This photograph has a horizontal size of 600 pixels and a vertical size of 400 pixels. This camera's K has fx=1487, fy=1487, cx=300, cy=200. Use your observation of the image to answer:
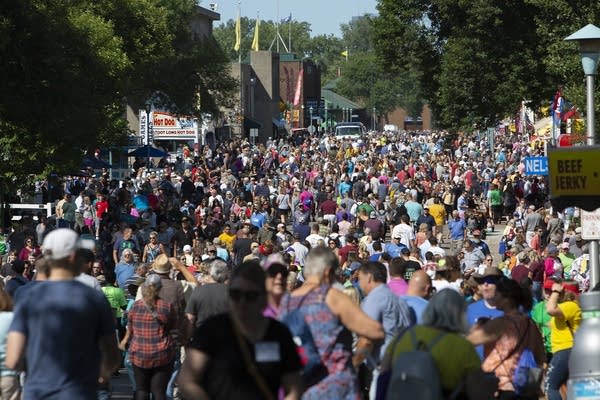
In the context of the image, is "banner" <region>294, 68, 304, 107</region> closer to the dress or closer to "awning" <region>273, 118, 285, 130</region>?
"awning" <region>273, 118, 285, 130</region>

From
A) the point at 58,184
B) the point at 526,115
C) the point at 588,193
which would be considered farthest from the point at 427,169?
the point at 588,193

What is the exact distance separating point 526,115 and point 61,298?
238ft

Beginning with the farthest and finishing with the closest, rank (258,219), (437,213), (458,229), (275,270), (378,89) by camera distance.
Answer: (378,89), (437,213), (258,219), (458,229), (275,270)

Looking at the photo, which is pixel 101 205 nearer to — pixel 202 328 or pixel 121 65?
pixel 121 65

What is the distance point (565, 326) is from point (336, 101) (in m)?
156

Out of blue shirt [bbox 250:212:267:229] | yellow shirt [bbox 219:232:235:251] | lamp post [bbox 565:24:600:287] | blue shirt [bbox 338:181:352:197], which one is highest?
lamp post [bbox 565:24:600:287]

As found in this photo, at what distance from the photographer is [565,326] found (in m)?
11.9

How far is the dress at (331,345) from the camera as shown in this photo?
8.35 meters

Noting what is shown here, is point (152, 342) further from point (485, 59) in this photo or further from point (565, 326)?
point (485, 59)

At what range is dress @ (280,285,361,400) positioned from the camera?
27.4 feet

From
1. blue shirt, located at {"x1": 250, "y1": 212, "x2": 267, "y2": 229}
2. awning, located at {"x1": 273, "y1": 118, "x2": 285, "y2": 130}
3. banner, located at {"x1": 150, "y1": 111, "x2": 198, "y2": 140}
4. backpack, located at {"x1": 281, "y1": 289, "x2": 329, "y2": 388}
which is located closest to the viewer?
backpack, located at {"x1": 281, "y1": 289, "x2": 329, "y2": 388}

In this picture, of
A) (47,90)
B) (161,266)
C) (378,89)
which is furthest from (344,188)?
(378,89)

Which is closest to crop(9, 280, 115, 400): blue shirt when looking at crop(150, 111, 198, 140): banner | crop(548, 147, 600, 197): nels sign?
crop(548, 147, 600, 197): nels sign

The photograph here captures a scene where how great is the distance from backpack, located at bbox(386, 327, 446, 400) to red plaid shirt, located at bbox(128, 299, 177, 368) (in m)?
4.46
